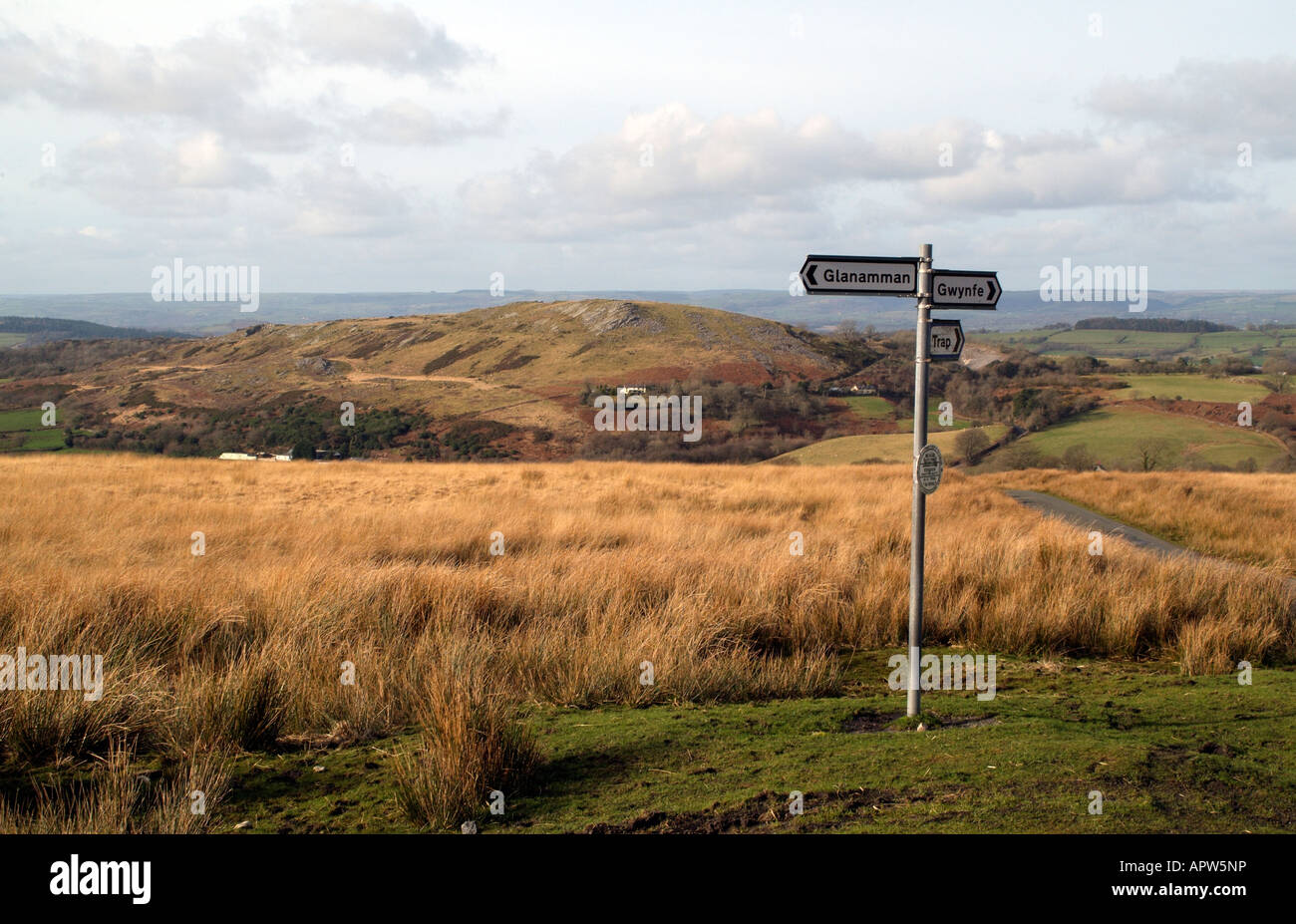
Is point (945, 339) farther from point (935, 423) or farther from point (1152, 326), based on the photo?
point (1152, 326)

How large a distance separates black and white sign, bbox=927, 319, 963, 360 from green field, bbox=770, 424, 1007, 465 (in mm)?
33483

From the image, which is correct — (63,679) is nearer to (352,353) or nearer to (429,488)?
(429,488)

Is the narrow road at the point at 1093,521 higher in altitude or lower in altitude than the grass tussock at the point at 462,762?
lower

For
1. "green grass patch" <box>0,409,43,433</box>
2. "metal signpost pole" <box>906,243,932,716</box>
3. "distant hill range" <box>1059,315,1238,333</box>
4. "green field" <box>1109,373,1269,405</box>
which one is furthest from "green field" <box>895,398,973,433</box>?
"distant hill range" <box>1059,315,1238,333</box>

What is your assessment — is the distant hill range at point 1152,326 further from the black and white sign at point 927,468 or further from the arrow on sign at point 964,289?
the black and white sign at point 927,468

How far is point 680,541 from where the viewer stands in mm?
12641

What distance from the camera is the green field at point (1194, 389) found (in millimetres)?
49688

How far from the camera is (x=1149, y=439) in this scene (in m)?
40.0

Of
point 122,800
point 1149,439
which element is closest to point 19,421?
point 122,800

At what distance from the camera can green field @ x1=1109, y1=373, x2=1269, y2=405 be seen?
49688 millimetres

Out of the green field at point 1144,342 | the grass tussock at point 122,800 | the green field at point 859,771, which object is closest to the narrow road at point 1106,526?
the green field at point 859,771

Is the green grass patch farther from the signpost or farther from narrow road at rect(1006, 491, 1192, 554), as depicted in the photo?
the signpost

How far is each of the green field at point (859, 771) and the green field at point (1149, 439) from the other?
35.9 m

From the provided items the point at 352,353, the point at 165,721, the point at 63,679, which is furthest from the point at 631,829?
the point at 352,353
